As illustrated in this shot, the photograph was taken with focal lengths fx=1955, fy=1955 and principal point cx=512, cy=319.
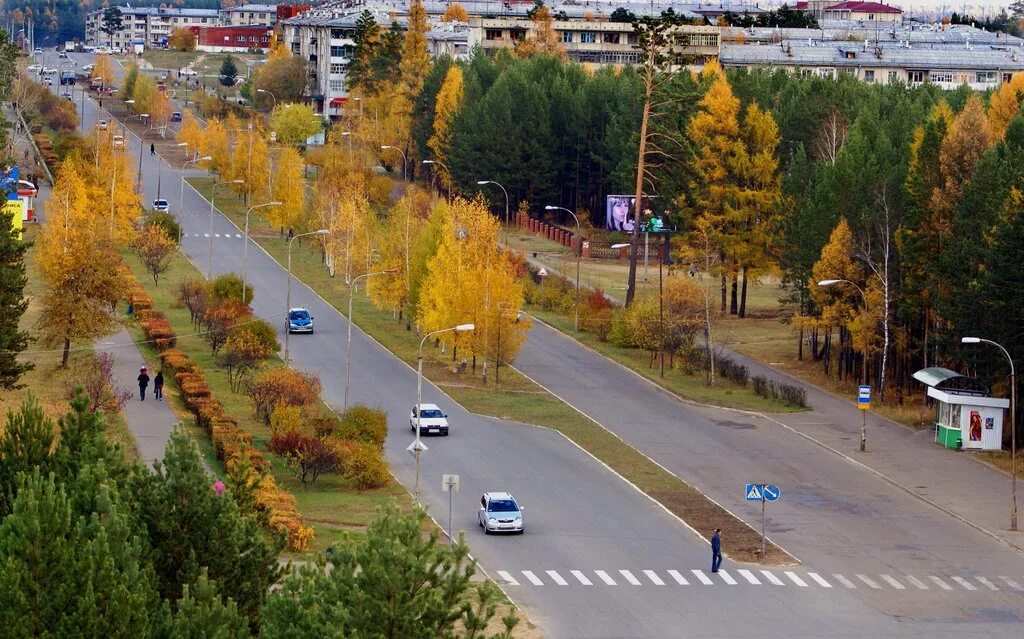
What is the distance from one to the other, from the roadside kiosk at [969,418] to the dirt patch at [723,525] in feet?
42.0

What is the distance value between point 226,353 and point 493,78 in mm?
69256

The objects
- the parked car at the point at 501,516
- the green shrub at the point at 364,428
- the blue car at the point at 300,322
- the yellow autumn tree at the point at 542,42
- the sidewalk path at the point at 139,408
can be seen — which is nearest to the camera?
the parked car at the point at 501,516

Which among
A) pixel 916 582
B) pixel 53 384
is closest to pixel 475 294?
pixel 53 384

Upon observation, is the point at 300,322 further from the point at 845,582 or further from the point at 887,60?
the point at 887,60

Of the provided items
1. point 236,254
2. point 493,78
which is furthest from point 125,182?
point 493,78

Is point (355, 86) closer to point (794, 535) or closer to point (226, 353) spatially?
point (226, 353)

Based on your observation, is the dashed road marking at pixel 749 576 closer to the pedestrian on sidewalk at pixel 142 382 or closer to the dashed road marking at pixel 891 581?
the dashed road marking at pixel 891 581

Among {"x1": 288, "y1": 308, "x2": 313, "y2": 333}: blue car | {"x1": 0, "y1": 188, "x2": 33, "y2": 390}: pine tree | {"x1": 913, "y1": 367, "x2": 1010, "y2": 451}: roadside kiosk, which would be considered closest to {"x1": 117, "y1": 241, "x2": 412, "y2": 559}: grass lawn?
{"x1": 288, "y1": 308, "x2": 313, "y2": 333}: blue car

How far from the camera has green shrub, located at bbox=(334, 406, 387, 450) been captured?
222 ft

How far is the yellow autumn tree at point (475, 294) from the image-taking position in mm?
82812

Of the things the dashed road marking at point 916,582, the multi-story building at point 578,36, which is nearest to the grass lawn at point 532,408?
the dashed road marking at point 916,582

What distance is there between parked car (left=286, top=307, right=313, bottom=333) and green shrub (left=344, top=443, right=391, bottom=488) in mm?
29568

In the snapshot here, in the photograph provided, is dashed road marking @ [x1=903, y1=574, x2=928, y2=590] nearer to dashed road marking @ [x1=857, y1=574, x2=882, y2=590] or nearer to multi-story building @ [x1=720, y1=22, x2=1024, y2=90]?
dashed road marking @ [x1=857, y1=574, x2=882, y2=590]

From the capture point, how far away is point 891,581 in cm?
5516
